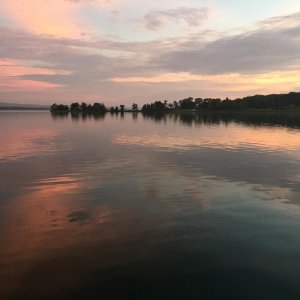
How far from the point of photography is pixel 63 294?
11000 millimetres

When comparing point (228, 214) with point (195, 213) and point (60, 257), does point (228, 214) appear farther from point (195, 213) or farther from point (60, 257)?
point (60, 257)

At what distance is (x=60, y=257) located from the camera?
13.5 m

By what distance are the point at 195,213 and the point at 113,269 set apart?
7.19 metres

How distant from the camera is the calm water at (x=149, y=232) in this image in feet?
38.2

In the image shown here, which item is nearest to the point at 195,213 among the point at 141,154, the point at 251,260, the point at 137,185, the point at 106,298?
the point at 251,260

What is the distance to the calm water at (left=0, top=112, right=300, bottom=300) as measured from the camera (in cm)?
1165

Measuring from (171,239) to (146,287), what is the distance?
3.91 metres

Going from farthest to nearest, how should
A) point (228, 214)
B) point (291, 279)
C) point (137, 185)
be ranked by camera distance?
point (137, 185) < point (228, 214) < point (291, 279)

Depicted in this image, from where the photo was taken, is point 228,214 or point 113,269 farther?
point 228,214

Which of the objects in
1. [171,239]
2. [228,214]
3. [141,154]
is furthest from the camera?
[141,154]

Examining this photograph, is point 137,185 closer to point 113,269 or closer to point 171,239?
point 171,239

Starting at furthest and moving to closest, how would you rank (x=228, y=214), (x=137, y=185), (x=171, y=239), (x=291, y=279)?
(x=137, y=185) < (x=228, y=214) < (x=171, y=239) < (x=291, y=279)

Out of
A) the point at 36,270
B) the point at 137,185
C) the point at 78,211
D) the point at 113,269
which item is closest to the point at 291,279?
the point at 113,269

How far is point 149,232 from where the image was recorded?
52.5ft
